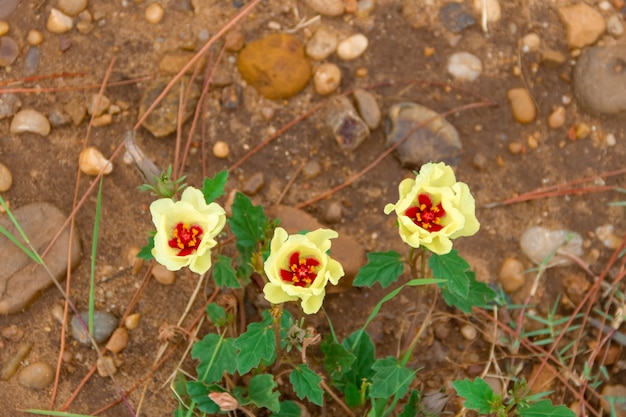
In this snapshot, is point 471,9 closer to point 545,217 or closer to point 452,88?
point 452,88

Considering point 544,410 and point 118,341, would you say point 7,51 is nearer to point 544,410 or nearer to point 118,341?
point 118,341

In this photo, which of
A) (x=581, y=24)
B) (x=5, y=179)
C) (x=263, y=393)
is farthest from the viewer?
(x=581, y=24)

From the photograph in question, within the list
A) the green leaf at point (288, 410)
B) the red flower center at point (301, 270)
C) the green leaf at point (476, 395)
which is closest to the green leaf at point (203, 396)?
the green leaf at point (288, 410)

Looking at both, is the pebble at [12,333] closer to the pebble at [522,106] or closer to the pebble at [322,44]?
the pebble at [322,44]

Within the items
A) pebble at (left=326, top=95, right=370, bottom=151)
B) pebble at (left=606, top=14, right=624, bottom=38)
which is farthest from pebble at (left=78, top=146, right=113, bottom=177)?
pebble at (left=606, top=14, right=624, bottom=38)

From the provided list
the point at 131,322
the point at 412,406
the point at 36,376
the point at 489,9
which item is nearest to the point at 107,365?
the point at 131,322
